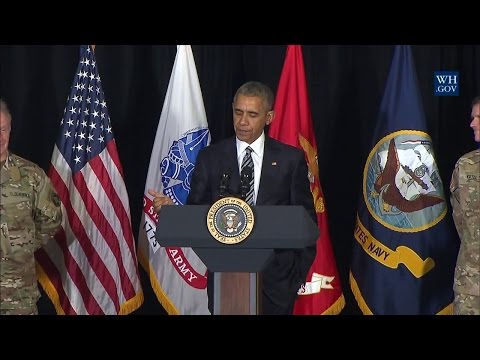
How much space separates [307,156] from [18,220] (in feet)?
5.07

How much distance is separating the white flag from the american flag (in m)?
0.10

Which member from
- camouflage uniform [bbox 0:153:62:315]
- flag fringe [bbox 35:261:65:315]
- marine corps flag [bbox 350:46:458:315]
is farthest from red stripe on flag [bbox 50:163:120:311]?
marine corps flag [bbox 350:46:458:315]

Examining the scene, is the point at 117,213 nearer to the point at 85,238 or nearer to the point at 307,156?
the point at 85,238

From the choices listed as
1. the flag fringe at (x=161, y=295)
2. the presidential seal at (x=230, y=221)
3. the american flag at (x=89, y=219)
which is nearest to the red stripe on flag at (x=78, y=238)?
the american flag at (x=89, y=219)

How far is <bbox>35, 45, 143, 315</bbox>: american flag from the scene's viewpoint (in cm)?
463

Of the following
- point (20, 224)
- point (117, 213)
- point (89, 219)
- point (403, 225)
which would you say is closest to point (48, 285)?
point (89, 219)

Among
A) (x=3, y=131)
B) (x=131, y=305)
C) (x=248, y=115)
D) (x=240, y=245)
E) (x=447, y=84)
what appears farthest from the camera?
(x=447, y=84)

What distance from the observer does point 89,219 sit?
4.66 meters

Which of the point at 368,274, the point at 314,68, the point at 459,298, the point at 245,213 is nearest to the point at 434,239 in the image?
the point at 368,274

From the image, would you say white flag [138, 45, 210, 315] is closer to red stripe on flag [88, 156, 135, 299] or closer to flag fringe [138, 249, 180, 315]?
flag fringe [138, 249, 180, 315]

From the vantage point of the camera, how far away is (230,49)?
512 cm

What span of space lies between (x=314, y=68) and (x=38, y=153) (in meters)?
1.61

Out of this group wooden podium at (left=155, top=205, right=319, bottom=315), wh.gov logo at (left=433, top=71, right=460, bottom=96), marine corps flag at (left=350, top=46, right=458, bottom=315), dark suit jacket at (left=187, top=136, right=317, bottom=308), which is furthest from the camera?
wh.gov logo at (left=433, top=71, right=460, bottom=96)

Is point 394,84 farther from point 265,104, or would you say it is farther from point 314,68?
point 265,104
